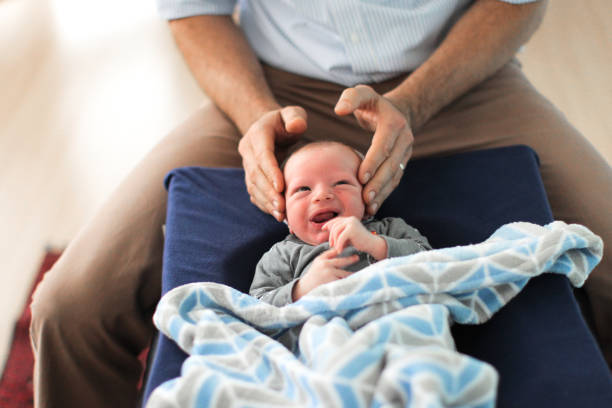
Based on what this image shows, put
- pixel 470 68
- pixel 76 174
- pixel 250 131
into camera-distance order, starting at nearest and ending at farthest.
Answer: pixel 250 131 < pixel 470 68 < pixel 76 174

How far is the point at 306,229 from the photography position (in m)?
1.10

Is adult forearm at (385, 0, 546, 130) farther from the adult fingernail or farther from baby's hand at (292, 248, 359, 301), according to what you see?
baby's hand at (292, 248, 359, 301)

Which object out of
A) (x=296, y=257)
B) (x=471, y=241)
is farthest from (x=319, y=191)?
(x=471, y=241)

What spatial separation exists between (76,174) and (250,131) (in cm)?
131

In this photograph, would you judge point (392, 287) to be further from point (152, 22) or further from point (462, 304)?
point (152, 22)

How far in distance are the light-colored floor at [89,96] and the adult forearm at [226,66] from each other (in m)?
0.89

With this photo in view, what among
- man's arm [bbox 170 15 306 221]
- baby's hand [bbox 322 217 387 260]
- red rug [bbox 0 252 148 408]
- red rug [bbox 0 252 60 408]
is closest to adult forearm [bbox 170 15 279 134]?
man's arm [bbox 170 15 306 221]

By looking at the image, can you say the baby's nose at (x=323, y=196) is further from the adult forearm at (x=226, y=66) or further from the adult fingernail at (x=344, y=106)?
the adult forearm at (x=226, y=66)

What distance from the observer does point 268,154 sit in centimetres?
115

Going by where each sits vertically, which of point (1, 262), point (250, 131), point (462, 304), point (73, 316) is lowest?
point (1, 262)

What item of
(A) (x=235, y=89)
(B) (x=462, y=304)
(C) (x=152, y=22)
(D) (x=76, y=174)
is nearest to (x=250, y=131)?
(A) (x=235, y=89)

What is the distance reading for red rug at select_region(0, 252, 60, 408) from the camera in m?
1.55

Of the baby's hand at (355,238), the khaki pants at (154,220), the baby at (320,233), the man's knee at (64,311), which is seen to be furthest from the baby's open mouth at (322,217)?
the man's knee at (64,311)

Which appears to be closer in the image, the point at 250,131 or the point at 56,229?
the point at 250,131
